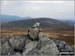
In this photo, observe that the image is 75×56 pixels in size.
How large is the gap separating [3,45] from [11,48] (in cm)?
71

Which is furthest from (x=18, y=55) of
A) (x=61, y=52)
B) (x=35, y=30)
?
(x=61, y=52)

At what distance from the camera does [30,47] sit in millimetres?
13055

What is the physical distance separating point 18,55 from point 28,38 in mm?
1716

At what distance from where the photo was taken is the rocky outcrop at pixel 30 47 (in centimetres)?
1256

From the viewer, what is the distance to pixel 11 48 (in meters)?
13.7

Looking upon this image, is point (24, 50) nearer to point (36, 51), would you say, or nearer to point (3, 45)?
point (36, 51)

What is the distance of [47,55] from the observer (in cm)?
1251

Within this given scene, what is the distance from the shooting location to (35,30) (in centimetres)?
1355

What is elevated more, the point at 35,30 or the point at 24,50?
the point at 35,30

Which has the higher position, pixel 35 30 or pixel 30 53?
pixel 35 30

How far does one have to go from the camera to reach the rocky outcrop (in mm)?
12565

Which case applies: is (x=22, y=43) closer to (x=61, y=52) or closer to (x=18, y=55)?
(x=18, y=55)

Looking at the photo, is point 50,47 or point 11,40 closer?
point 50,47

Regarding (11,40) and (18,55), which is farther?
(11,40)
